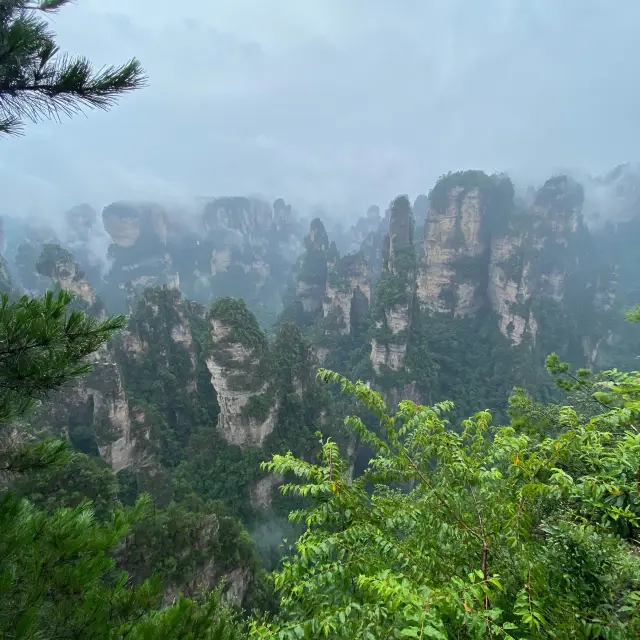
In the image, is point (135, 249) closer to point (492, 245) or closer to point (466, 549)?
point (492, 245)

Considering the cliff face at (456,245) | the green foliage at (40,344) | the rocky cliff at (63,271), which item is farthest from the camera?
the cliff face at (456,245)

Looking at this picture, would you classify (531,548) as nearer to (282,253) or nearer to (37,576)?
(37,576)

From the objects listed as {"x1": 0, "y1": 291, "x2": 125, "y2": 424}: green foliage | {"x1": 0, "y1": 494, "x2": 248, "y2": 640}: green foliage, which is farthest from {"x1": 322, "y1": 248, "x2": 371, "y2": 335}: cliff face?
{"x1": 0, "y1": 291, "x2": 125, "y2": 424}: green foliage

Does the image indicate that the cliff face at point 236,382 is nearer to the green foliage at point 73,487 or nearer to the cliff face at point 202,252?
the green foliage at point 73,487

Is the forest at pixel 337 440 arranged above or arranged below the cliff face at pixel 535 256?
below

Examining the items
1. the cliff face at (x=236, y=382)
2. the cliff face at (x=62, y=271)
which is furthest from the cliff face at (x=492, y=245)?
the cliff face at (x=62, y=271)
